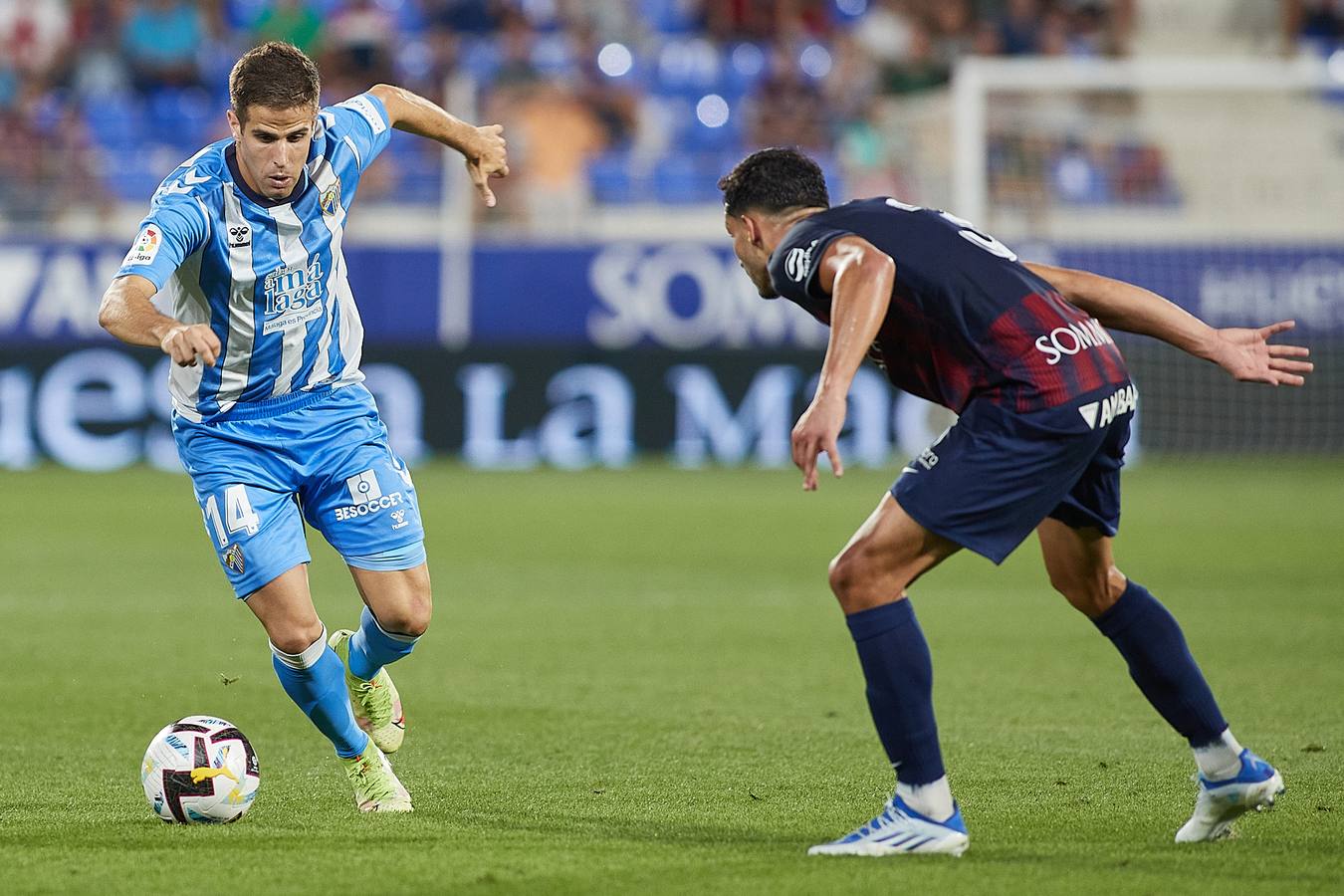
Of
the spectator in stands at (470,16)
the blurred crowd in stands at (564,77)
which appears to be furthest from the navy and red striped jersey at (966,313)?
the spectator in stands at (470,16)

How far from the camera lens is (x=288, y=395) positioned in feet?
19.0

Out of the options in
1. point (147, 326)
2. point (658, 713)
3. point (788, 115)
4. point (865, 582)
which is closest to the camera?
point (865, 582)

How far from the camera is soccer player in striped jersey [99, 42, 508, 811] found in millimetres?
5426

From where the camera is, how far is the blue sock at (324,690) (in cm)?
554

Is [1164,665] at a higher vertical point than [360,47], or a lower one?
lower

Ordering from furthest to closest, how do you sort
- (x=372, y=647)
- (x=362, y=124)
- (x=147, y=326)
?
(x=362, y=124), (x=372, y=647), (x=147, y=326)

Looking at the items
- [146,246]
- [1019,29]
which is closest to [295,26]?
[1019,29]

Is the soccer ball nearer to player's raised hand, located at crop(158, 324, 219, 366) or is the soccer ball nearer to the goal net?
player's raised hand, located at crop(158, 324, 219, 366)

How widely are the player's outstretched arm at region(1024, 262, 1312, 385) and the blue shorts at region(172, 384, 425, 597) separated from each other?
79.7 inches

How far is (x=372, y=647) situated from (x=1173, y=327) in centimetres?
258

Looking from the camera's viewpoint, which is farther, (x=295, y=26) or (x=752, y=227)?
(x=295, y=26)

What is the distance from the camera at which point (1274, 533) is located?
1317cm

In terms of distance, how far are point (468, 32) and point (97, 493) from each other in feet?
24.4

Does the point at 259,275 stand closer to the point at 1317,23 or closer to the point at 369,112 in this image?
the point at 369,112
